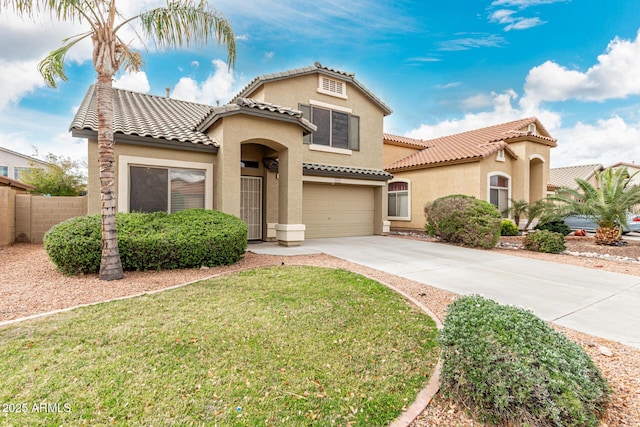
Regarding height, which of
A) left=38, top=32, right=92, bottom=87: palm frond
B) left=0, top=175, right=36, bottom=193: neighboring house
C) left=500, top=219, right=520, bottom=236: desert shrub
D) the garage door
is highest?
left=38, top=32, right=92, bottom=87: palm frond

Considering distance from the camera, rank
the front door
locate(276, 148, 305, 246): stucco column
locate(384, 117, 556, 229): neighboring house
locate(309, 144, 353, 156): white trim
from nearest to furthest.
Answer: locate(276, 148, 305, 246): stucco column
the front door
locate(309, 144, 353, 156): white trim
locate(384, 117, 556, 229): neighboring house

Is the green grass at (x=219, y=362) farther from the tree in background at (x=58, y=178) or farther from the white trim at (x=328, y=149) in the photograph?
the tree in background at (x=58, y=178)

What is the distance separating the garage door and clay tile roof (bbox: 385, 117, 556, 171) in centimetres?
453

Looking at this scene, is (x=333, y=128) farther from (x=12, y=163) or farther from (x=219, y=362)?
(x=12, y=163)

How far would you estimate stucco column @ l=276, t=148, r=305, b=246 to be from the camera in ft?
35.2

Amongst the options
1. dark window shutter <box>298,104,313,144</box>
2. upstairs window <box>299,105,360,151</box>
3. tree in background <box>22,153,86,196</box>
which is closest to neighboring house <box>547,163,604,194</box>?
upstairs window <box>299,105,360,151</box>

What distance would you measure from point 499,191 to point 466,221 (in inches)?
266

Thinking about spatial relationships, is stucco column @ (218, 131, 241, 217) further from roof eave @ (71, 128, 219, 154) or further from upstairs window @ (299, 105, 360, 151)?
upstairs window @ (299, 105, 360, 151)

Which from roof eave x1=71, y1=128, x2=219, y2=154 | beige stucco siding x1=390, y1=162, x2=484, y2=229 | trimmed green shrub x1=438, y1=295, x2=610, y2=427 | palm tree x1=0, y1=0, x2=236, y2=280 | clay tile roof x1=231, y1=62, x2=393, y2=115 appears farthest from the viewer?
beige stucco siding x1=390, y1=162, x2=484, y2=229

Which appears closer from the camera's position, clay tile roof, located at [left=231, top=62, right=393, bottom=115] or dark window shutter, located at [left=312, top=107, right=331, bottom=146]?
clay tile roof, located at [left=231, top=62, right=393, bottom=115]

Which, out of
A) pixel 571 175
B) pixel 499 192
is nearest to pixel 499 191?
pixel 499 192

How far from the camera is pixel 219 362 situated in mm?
3230

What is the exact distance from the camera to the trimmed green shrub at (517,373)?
90.1 inches

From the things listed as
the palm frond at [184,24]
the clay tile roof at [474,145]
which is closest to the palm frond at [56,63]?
the palm frond at [184,24]
